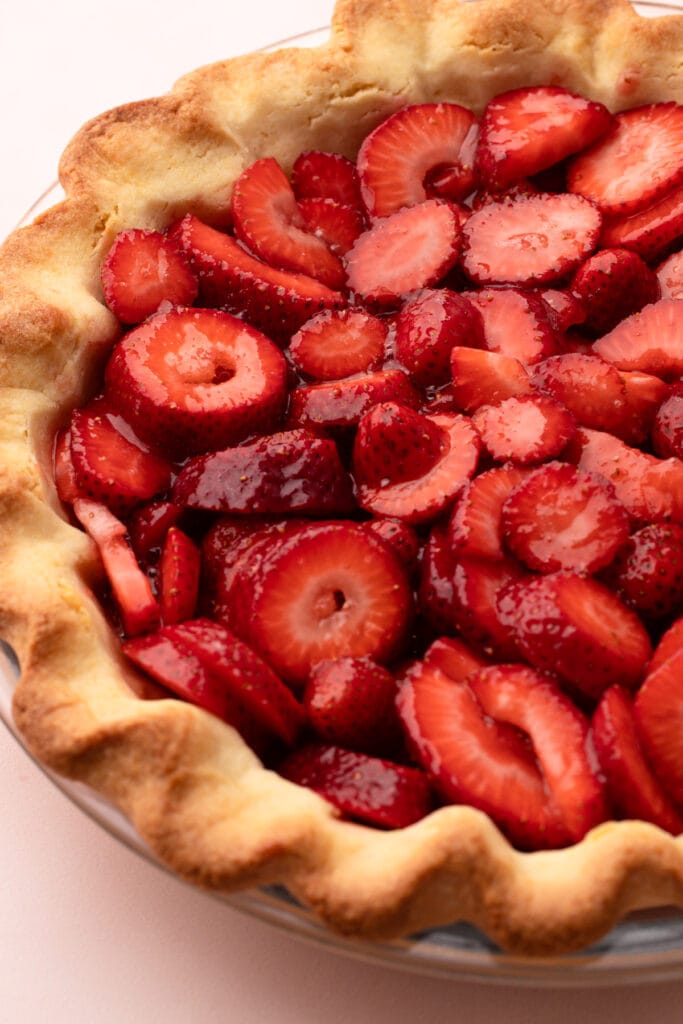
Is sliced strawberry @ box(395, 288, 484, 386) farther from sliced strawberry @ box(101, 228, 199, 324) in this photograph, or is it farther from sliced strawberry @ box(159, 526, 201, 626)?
sliced strawberry @ box(159, 526, 201, 626)

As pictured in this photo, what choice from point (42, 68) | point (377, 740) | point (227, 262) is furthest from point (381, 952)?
point (42, 68)

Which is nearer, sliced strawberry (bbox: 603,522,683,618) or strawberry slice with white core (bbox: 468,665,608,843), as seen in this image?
strawberry slice with white core (bbox: 468,665,608,843)

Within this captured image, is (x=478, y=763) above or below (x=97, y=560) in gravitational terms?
below

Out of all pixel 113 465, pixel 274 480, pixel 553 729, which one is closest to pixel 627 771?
pixel 553 729

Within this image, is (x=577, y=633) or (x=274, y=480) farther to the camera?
(x=274, y=480)

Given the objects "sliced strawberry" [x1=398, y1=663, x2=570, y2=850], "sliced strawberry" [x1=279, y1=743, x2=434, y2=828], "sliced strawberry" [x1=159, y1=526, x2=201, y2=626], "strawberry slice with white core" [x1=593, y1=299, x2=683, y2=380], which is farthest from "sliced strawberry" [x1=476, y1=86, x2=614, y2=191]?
"sliced strawberry" [x1=279, y1=743, x2=434, y2=828]

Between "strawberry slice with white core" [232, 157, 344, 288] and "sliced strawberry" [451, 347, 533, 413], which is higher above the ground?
"strawberry slice with white core" [232, 157, 344, 288]

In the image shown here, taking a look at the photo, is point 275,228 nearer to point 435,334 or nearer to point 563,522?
point 435,334
